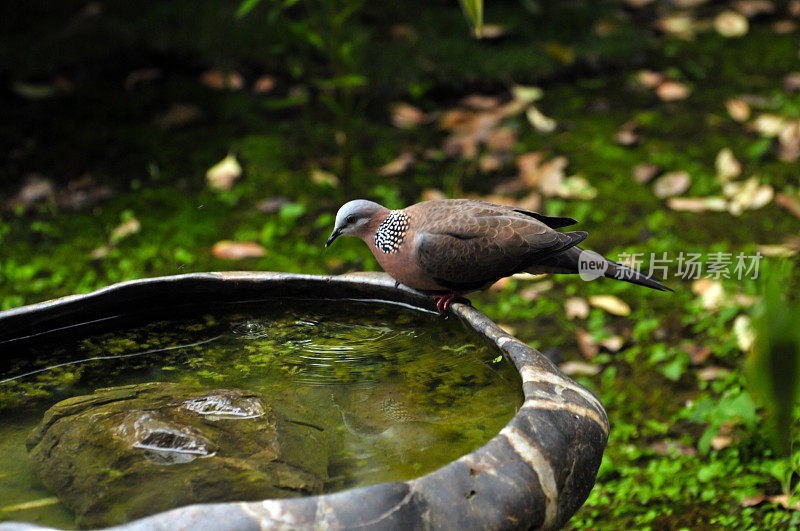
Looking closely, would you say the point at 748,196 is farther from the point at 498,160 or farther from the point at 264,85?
the point at 264,85

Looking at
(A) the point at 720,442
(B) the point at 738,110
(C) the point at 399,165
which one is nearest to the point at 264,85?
(C) the point at 399,165

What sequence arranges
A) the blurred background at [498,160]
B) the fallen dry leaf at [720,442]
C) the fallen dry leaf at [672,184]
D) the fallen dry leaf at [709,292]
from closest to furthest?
the fallen dry leaf at [720,442], the blurred background at [498,160], the fallen dry leaf at [709,292], the fallen dry leaf at [672,184]

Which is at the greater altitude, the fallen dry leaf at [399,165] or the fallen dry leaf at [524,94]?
the fallen dry leaf at [524,94]

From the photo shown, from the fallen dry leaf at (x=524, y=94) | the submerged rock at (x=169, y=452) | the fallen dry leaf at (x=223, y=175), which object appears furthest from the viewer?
the fallen dry leaf at (x=524, y=94)

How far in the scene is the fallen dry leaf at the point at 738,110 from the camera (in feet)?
13.7

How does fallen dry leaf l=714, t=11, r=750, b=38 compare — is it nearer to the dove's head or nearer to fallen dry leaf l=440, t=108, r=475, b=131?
fallen dry leaf l=440, t=108, r=475, b=131

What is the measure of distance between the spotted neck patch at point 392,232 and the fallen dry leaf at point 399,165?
6.36 ft

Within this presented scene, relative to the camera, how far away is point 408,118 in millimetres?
4383

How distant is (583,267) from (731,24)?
3.48 meters

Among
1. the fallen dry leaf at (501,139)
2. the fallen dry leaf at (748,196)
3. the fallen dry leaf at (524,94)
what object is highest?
the fallen dry leaf at (524,94)

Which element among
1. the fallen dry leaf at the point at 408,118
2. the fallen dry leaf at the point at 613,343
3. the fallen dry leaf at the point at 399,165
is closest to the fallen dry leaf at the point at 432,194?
the fallen dry leaf at the point at 399,165

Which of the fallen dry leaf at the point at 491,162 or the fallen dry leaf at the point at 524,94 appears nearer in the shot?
the fallen dry leaf at the point at 491,162

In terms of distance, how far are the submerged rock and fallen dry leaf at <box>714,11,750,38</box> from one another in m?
4.33

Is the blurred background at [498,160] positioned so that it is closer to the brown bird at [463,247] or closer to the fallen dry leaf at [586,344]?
the fallen dry leaf at [586,344]
